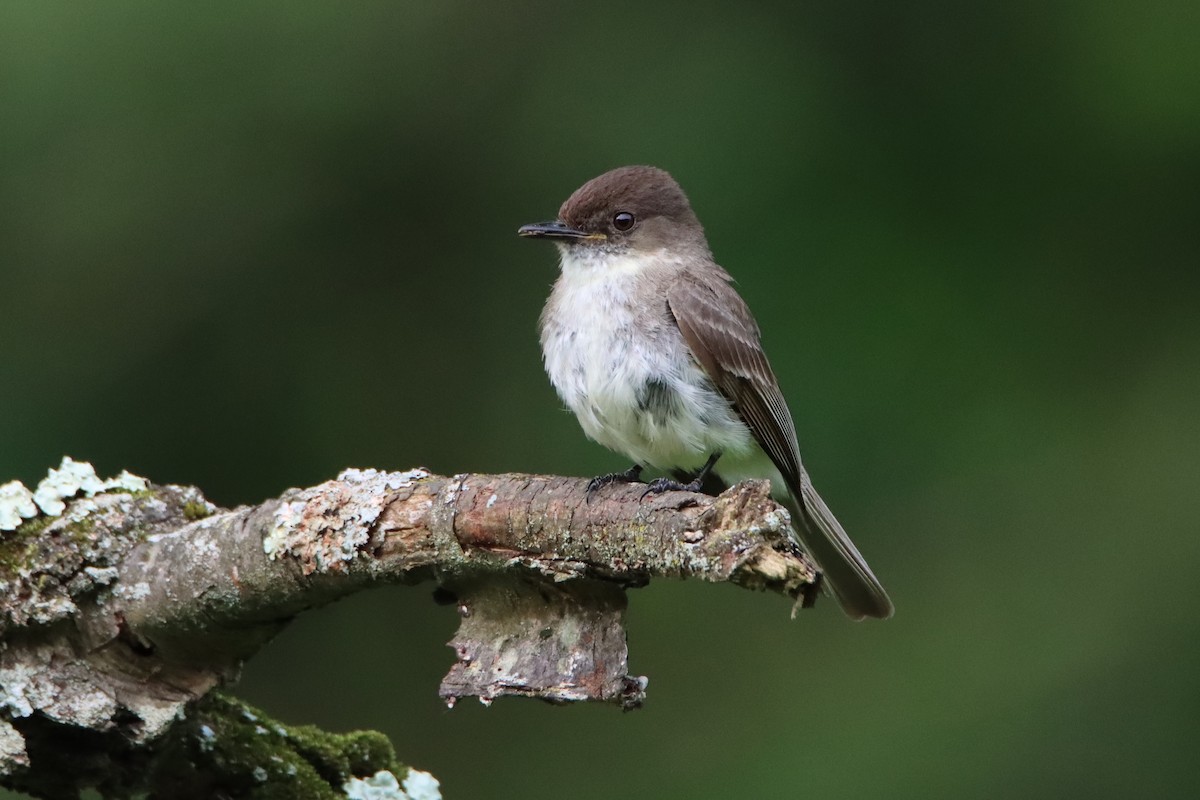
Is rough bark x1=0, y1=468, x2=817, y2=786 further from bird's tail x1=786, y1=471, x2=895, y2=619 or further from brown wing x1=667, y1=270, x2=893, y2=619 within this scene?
bird's tail x1=786, y1=471, x2=895, y2=619

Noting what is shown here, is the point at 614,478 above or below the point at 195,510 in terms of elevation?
below

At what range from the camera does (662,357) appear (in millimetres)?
4117

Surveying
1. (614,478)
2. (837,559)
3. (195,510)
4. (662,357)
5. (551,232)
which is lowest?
(837,559)

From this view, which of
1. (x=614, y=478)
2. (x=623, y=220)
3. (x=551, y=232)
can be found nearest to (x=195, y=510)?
(x=614, y=478)

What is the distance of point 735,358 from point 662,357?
0.88 ft

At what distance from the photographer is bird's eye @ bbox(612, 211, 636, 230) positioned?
464 centimetres

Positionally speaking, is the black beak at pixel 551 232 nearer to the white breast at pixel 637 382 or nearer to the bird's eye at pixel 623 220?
the bird's eye at pixel 623 220

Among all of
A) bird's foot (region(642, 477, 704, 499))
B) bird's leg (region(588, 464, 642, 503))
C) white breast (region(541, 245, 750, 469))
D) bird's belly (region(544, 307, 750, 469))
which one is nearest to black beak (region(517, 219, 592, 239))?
white breast (region(541, 245, 750, 469))

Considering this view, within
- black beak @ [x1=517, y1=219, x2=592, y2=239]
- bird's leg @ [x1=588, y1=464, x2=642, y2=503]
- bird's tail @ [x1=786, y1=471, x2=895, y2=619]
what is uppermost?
black beak @ [x1=517, y1=219, x2=592, y2=239]

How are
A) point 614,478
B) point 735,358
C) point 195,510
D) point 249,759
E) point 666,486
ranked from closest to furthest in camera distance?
point 249,759
point 195,510
point 666,486
point 614,478
point 735,358

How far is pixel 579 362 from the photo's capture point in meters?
4.16

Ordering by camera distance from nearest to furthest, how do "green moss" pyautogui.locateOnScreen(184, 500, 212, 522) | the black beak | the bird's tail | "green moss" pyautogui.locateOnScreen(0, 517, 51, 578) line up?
"green moss" pyautogui.locateOnScreen(0, 517, 51, 578)
"green moss" pyautogui.locateOnScreen(184, 500, 212, 522)
the bird's tail
the black beak

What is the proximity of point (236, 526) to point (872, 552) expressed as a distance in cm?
292

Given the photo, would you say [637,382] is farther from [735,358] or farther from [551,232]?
[551,232]
